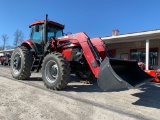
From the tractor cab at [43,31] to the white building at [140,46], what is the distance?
583 cm

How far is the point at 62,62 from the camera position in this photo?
620 centimetres

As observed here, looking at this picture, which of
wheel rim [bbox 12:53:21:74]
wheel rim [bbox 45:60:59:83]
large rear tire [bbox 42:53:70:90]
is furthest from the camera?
wheel rim [bbox 12:53:21:74]

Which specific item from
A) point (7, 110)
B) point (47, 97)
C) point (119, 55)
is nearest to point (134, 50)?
point (119, 55)

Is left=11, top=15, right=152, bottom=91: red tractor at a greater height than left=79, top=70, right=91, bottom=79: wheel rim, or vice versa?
left=11, top=15, right=152, bottom=91: red tractor

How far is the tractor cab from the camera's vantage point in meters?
8.30

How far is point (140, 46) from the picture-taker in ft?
49.4

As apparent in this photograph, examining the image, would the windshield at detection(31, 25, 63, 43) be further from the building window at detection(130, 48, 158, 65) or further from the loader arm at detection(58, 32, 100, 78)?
the building window at detection(130, 48, 158, 65)

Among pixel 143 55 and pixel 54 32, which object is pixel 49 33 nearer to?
pixel 54 32

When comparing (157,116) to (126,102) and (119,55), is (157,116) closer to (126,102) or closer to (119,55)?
(126,102)

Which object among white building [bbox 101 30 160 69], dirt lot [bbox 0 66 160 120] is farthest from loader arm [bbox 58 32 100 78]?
white building [bbox 101 30 160 69]

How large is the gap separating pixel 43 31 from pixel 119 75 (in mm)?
4045

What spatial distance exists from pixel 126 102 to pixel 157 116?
1.17 m

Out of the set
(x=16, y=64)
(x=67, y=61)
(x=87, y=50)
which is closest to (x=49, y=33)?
(x=16, y=64)

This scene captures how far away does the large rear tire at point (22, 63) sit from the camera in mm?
8011
